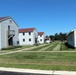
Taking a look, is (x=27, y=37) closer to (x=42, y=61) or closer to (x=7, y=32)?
(x=7, y=32)

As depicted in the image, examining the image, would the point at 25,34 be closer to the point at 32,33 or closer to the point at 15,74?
the point at 32,33

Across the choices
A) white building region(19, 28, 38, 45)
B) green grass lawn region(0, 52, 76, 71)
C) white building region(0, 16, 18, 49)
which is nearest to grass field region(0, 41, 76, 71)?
green grass lawn region(0, 52, 76, 71)

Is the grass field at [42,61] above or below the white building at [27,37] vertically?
below

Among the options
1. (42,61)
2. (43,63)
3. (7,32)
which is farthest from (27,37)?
(43,63)

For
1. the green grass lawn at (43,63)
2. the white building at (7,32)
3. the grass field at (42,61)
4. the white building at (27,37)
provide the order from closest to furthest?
the green grass lawn at (43,63) < the grass field at (42,61) < the white building at (7,32) < the white building at (27,37)

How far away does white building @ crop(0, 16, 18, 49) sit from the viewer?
122ft

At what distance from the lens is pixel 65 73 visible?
941 cm

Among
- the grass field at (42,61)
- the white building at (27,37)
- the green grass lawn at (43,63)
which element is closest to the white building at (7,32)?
the grass field at (42,61)

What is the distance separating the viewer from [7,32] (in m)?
39.6

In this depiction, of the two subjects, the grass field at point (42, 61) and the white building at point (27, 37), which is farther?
the white building at point (27, 37)

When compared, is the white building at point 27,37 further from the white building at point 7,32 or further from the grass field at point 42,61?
the grass field at point 42,61

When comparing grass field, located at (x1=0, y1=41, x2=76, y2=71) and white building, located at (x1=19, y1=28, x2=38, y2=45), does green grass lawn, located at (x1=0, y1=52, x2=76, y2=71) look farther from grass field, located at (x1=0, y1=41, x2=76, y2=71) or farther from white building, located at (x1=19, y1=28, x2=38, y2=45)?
white building, located at (x1=19, y1=28, x2=38, y2=45)

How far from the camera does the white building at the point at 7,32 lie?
3716cm

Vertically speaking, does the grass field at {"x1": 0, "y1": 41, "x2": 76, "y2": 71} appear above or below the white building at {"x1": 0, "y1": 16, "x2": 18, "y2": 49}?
below
